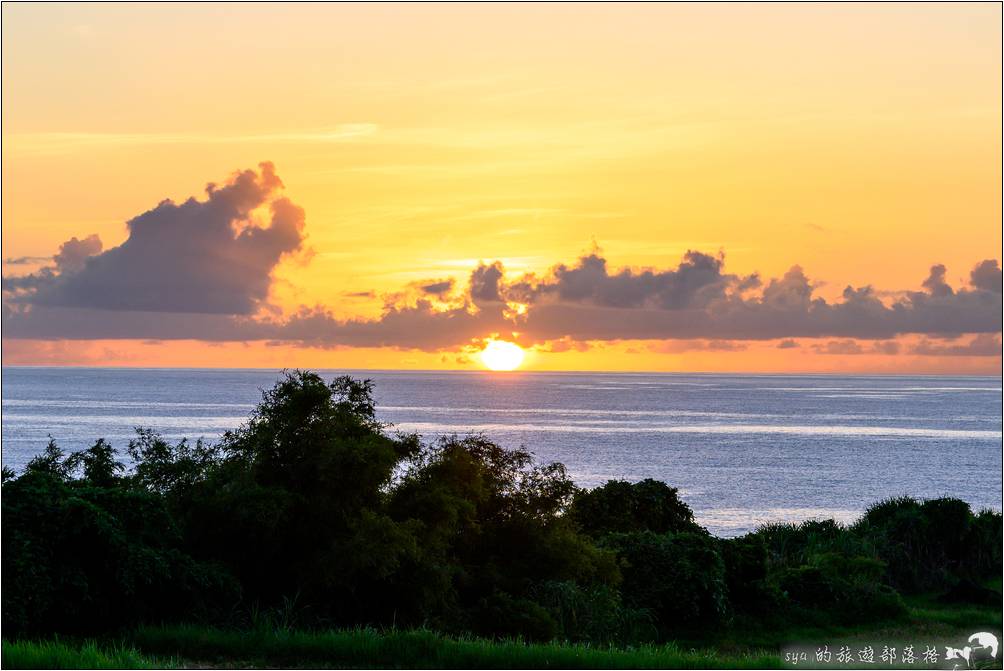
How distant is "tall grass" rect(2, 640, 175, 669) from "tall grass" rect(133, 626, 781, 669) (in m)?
1.35

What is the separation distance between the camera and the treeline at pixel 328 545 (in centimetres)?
1853

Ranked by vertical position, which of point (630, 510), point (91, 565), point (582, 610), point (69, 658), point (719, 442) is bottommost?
point (719, 442)

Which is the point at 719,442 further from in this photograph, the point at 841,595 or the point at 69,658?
the point at 69,658

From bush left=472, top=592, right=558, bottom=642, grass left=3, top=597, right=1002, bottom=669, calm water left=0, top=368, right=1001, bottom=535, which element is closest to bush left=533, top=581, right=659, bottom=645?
bush left=472, top=592, right=558, bottom=642

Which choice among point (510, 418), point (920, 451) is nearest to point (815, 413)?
point (510, 418)

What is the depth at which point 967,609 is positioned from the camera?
103 ft

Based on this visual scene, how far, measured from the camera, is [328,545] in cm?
2044

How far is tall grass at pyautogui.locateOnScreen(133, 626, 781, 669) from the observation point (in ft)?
53.2

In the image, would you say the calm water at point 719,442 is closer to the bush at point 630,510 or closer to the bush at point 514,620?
the bush at point 630,510

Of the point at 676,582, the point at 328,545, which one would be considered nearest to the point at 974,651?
the point at 676,582

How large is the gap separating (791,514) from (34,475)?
5611 centimetres

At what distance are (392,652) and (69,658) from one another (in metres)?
4.53

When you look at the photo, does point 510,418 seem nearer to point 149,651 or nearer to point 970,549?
point 970,549

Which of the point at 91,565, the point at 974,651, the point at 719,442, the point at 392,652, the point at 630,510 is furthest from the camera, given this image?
the point at 719,442
